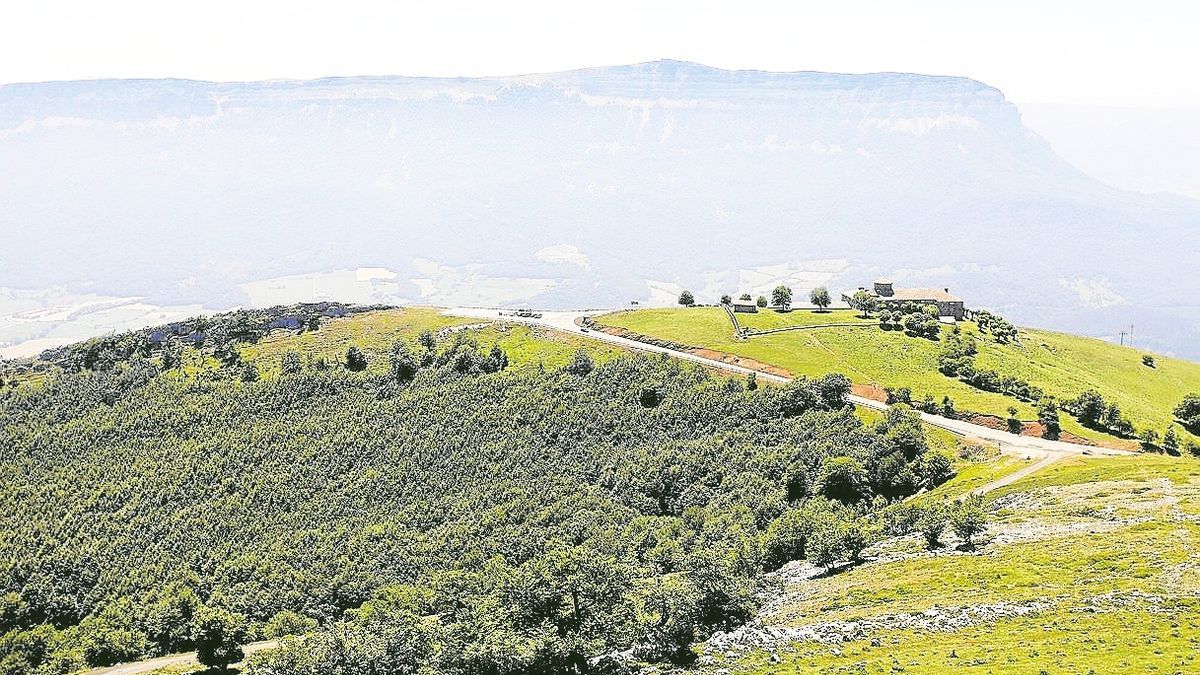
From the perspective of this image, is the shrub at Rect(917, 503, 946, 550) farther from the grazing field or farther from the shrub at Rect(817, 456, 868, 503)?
the shrub at Rect(817, 456, 868, 503)

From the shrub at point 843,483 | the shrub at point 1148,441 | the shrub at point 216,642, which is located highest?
the shrub at point 1148,441

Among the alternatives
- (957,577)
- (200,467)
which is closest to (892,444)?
(957,577)

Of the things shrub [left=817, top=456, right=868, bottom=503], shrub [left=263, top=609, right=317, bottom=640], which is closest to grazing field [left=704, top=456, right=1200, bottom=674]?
shrub [left=817, top=456, right=868, bottom=503]

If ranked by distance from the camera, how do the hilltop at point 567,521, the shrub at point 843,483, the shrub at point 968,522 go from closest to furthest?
1. the hilltop at point 567,521
2. the shrub at point 968,522
3. the shrub at point 843,483

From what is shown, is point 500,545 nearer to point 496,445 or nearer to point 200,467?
point 496,445

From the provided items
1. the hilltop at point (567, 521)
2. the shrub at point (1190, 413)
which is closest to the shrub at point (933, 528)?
the hilltop at point (567, 521)

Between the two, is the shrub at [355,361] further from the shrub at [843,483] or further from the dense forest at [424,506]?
the shrub at [843,483]
